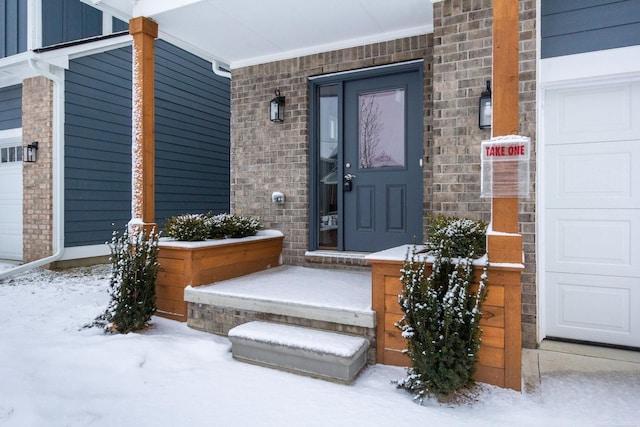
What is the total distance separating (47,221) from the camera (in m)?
5.86

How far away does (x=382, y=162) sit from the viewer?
14.5 ft

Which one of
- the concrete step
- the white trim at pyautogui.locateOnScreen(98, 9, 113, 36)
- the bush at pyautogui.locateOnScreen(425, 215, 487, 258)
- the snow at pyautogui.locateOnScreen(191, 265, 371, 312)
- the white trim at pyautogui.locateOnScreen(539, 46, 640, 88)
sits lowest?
the concrete step

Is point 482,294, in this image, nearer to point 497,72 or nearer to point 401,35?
point 497,72

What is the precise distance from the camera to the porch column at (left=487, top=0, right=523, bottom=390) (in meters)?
2.31

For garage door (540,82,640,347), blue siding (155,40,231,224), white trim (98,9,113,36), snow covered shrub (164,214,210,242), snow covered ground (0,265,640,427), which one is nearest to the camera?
snow covered ground (0,265,640,427)

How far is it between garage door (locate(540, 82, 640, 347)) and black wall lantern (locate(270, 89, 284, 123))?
107 inches

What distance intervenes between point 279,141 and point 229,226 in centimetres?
128

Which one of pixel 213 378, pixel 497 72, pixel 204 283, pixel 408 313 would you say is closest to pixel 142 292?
pixel 204 283

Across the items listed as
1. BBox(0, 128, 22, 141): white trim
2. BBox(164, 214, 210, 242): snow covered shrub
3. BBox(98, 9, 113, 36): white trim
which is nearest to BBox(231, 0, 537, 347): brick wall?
BBox(164, 214, 210, 242): snow covered shrub

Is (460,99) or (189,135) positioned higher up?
(189,135)

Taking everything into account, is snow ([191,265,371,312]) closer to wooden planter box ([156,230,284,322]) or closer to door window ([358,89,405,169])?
wooden planter box ([156,230,284,322])

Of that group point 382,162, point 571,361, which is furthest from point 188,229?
point 571,361

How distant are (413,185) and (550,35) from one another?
5.66ft

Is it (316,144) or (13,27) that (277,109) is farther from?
(13,27)
